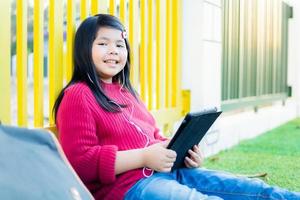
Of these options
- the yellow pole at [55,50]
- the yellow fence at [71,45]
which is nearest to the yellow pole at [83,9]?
the yellow fence at [71,45]

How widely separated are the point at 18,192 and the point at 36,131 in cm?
18

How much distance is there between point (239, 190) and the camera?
1.50m

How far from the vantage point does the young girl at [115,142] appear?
1413 millimetres

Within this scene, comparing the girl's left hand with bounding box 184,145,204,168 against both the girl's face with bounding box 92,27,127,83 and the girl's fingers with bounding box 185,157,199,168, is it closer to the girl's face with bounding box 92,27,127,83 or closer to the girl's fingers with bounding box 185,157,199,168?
the girl's fingers with bounding box 185,157,199,168

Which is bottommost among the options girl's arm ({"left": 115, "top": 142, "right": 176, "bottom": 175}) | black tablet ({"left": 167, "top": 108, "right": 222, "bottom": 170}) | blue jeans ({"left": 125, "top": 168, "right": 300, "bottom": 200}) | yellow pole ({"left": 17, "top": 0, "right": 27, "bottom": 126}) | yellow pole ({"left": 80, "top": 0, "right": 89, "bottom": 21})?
blue jeans ({"left": 125, "top": 168, "right": 300, "bottom": 200})

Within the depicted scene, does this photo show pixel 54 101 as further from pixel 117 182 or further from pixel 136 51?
pixel 136 51

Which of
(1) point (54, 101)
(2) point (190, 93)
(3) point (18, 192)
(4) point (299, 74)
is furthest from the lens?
(4) point (299, 74)

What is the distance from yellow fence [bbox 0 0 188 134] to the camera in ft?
5.15

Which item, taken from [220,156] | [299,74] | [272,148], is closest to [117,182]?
[220,156]

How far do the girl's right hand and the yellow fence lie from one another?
0.44 metres

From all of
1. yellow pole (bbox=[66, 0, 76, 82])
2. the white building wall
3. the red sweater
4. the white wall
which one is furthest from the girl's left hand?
the white wall

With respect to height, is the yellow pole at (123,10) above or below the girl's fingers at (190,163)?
above

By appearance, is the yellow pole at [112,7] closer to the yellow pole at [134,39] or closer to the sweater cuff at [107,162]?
the yellow pole at [134,39]

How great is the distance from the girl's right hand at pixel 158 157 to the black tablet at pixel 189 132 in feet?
0.09
